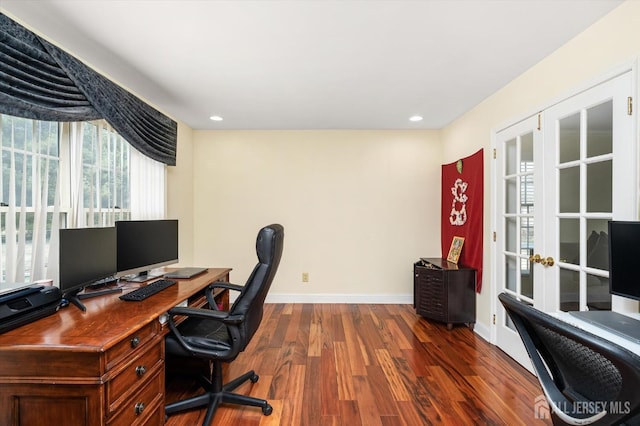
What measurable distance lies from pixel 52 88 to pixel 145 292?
1.39m

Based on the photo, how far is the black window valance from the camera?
1511 millimetres

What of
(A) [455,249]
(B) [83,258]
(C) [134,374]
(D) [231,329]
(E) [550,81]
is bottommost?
(C) [134,374]

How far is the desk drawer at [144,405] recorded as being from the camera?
126 centimetres

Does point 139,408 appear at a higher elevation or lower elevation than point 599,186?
lower

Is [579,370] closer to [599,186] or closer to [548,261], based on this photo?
[599,186]

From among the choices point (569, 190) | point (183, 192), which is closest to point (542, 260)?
point (569, 190)

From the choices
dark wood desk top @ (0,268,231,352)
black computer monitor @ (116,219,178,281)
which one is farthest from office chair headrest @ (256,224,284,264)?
black computer monitor @ (116,219,178,281)

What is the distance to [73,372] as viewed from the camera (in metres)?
1.13

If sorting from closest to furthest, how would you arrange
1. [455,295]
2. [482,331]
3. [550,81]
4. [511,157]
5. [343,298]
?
[550,81]
[511,157]
[482,331]
[455,295]
[343,298]

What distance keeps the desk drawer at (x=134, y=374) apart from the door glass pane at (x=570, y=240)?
2.69m

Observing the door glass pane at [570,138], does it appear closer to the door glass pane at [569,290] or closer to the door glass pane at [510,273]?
the door glass pane at [569,290]

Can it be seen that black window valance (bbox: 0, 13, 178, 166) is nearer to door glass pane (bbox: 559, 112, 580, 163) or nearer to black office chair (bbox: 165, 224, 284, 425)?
black office chair (bbox: 165, 224, 284, 425)

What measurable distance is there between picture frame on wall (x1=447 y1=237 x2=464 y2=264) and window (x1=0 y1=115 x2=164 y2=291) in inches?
144

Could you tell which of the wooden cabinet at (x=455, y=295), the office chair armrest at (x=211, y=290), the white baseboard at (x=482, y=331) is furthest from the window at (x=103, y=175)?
the white baseboard at (x=482, y=331)
